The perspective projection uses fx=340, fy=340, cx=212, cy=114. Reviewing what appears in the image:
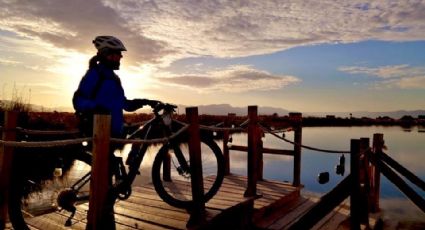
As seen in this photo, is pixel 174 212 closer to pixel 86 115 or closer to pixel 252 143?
pixel 252 143

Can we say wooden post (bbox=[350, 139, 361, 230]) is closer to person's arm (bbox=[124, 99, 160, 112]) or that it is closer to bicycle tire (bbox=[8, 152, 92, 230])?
person's arm (bbox=[124, 99, 160, 112])

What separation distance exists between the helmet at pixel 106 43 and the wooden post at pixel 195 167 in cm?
131

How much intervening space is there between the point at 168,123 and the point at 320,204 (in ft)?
8.10

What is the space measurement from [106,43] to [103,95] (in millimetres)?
728

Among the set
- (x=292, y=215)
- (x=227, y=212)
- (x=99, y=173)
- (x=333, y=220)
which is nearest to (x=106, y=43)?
(x=99, y=173)

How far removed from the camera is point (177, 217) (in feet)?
17.1

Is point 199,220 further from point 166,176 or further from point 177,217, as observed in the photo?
point 166,176

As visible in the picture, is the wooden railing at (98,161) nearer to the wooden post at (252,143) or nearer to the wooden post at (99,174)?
the wooden post at (99,174)

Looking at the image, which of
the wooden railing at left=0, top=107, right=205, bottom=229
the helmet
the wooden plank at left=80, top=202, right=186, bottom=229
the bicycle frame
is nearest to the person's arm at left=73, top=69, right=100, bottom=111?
the helmet

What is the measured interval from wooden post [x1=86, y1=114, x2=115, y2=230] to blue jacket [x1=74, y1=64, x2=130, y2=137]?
79cm

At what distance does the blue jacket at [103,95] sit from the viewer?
3.94 metres

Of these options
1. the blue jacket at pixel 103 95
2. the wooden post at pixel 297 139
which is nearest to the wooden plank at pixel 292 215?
the wooden post at pixel 297 139

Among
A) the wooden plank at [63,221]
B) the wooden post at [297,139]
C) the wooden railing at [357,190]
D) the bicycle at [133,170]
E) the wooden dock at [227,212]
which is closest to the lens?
the wooden railing at [357,190]

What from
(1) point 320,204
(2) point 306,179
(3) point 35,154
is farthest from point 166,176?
(2) point 306,179
